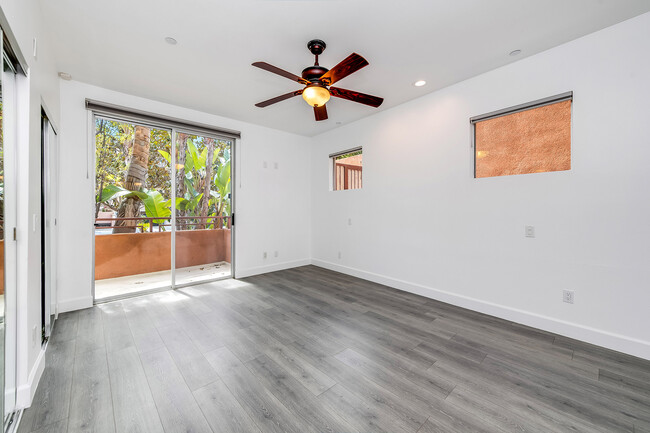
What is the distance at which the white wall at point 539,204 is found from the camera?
222cm

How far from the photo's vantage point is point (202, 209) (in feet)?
14.1

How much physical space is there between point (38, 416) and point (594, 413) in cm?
340

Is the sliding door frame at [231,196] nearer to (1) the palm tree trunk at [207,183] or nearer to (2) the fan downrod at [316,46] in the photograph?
(1) the palm tree trunk at [207,183]

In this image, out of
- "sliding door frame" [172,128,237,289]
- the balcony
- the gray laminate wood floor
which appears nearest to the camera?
the gray laminate wood floor

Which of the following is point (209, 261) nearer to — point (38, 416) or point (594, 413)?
point (38, 416)

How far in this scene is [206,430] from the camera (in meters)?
1.46

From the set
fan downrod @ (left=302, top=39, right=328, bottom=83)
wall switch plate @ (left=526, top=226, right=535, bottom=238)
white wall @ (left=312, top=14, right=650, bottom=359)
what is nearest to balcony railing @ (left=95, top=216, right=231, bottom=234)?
white wall @ (left=312, top=14, right=650, bottom=359)

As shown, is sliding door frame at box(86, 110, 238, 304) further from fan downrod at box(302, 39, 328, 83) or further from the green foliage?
fan downrod at box(302, 39, 328, 83)

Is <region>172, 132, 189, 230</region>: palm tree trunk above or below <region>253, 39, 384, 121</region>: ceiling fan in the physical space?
below

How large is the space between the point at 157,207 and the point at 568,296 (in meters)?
5.23

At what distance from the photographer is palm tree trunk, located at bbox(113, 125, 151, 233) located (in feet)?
12.0

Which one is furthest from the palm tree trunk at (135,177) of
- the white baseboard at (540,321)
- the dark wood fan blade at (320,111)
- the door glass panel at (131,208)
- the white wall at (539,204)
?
the white baseboard at (540,321)

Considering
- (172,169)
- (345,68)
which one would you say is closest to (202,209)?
(172,169)

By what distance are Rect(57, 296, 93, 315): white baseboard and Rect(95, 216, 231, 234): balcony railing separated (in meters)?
0.90
